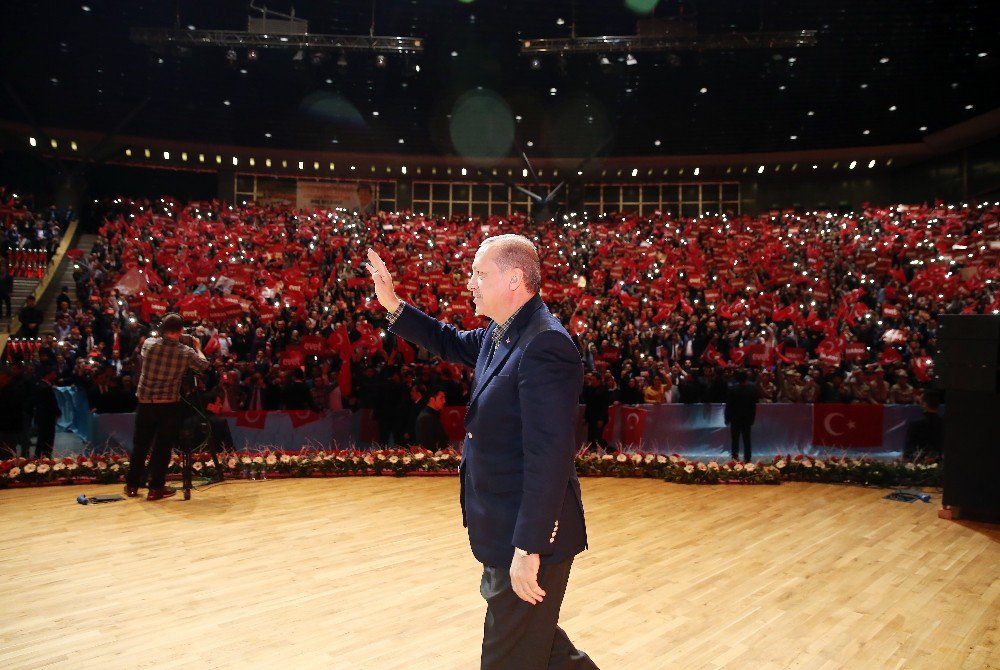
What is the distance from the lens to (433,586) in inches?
180

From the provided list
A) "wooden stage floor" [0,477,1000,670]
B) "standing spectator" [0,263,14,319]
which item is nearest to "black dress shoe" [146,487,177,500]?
"wooden stage floor" [0,477,1000,670]

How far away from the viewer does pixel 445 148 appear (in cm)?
2647

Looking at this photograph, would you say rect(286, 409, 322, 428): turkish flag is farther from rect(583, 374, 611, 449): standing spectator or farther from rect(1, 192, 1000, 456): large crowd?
rect(583, 374, 611, 449): standing spectator

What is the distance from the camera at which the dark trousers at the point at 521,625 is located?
1.99 metres

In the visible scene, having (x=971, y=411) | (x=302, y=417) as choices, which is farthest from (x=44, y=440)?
Result: (x=971, y=411)

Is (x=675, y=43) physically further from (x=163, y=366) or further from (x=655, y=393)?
(x=163, y=366)

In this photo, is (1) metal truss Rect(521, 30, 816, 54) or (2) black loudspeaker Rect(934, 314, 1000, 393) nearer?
(2) black loudspeaker Rect(934, 314, 1000, 393)

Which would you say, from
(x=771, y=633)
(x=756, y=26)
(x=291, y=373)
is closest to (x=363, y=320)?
(x=291, y=373)

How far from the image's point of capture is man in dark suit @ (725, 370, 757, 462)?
380 inches

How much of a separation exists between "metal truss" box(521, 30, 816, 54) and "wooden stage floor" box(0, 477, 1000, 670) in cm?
1223

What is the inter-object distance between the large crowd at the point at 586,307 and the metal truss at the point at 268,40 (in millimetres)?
4460

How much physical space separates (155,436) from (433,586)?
156 inches

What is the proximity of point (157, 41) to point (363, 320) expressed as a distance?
34.8 ft

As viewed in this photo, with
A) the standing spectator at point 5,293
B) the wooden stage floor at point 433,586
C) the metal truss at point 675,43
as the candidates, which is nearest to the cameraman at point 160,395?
the wooden stage floor at point 433,586
